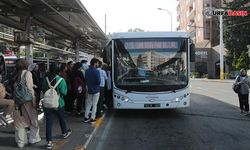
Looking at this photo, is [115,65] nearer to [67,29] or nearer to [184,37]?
[184,37]

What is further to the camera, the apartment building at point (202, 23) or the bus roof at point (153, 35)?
the apartment building at point (202, 23)

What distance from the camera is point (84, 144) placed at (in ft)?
13.5

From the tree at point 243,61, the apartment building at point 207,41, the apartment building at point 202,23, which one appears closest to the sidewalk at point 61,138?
the tree at point 243,61

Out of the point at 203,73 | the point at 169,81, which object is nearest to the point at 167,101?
the point at 169,81

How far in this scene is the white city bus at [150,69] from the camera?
652 cm

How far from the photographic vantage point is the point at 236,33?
31.1m

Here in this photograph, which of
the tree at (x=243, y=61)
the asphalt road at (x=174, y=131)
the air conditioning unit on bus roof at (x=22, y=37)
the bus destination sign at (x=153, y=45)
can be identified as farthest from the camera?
the tree at (x=243, y=61)

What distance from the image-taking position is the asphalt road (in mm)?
4336

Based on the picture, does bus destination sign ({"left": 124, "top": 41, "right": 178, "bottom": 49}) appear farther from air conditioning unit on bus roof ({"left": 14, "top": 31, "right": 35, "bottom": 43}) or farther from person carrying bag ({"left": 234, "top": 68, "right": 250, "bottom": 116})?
air conditioning unit on bus roof ({"left": 14, "top": 31, "right": 35, "bottom": 43})

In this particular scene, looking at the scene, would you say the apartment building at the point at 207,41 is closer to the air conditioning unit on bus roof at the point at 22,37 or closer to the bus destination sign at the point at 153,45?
the air conditioning unit on bus roof at the point at 22,37

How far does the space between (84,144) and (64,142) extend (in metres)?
0.46

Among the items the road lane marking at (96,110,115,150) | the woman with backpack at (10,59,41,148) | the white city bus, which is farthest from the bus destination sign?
the woman with backpack at (10,59,41,148)

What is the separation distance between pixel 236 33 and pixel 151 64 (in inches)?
1170

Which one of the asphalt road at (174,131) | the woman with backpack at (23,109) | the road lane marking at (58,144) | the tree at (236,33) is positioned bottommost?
the asphalt road at (174,131)
